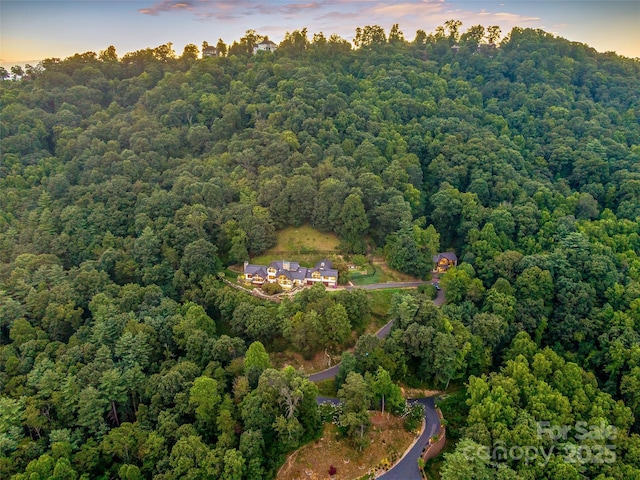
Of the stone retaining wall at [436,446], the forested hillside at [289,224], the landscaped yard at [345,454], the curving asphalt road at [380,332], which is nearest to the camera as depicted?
the landscaped yard at [345,454]

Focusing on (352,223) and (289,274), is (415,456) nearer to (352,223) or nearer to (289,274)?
(289,274)

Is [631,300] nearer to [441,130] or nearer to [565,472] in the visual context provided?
[565,472]

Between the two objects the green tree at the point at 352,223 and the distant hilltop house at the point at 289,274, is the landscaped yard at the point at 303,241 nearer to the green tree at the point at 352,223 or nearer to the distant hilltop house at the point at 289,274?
the green tree at the point at 352,223

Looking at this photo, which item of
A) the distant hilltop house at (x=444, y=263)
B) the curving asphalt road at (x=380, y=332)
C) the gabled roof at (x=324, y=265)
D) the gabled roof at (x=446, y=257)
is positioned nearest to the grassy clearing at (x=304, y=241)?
the gabled roof at (x=324, y=265)

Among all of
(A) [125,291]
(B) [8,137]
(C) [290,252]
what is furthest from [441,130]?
(B) [8,137]

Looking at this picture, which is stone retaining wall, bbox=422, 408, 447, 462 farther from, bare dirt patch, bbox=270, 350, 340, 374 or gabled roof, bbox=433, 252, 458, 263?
gabled roof, bbox=433, 252, 458, 263

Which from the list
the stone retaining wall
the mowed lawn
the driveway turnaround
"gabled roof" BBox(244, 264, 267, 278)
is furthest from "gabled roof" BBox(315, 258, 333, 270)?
the stone retaining wall
